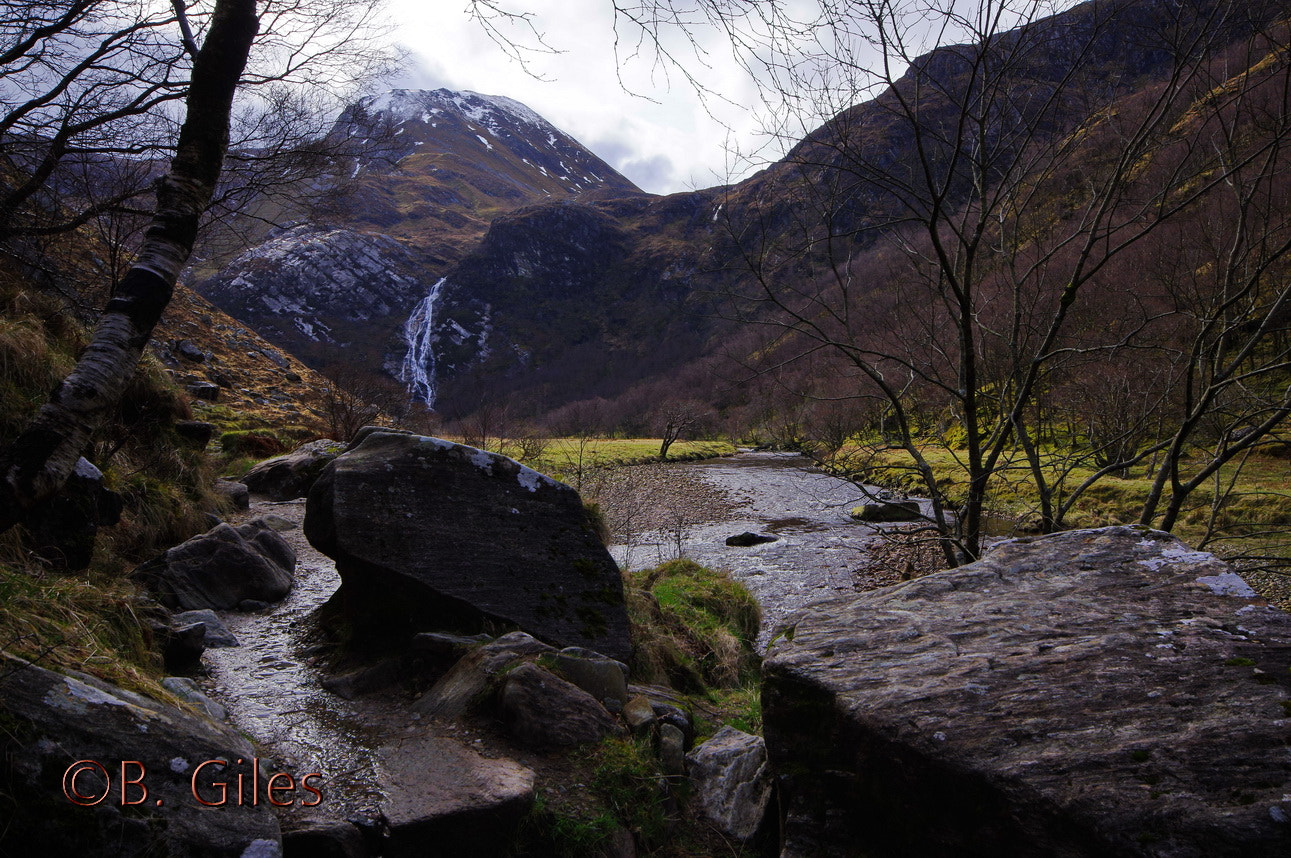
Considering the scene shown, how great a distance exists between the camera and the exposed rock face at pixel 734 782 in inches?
138

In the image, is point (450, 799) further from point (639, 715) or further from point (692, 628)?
point (692, 628)

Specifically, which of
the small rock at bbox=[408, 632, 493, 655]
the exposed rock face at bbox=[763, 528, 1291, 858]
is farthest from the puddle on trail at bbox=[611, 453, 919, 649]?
the small rock at bbox=[408, 632, 493, 655]

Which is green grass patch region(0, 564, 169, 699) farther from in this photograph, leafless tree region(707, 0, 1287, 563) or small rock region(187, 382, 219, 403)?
small rock region(187, 382, 219, 403)

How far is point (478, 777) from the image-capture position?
3252 mm

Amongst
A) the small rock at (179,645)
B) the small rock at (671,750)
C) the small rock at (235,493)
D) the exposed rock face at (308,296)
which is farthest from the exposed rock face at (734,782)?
the exposed rock face at (308,296)

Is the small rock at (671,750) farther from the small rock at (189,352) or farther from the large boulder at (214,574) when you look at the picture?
the small rock at (189,352)

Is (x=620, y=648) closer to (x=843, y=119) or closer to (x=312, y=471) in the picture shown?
(x=843, y=119)

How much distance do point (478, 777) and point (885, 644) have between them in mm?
2208

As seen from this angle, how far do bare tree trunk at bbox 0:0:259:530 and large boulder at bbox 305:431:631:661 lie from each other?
6.53 ft

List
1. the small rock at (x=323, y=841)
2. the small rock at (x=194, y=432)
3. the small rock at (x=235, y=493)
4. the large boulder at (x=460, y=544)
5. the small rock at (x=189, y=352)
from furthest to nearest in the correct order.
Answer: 1. the small rock at (x=189, y=352)
2. the small rock at (x=235, y=493)
3. the small rock at (x=194, y=432)
4. the large boulder at (x=460, y=544)
5. the small rock at (x=323, y=841)

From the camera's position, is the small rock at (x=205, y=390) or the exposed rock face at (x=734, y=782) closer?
the exposed rock face at (x=734, y=782)

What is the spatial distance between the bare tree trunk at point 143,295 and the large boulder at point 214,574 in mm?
3066

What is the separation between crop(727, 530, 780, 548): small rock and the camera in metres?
17.8

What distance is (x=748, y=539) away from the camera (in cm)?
1800
